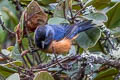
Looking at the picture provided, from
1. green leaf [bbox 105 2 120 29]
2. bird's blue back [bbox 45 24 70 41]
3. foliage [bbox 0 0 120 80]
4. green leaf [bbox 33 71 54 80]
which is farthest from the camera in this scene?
bird's blue back [bbox 45 24 70 41]

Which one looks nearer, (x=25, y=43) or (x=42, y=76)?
(x=42, y=76)

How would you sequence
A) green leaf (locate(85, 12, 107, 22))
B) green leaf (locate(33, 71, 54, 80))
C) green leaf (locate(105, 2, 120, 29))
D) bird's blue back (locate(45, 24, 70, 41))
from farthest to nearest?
bird's blue back (locate(45, 24, 70, 41))
green leaf (locate(105, 2, 120, 29))
green leaf (locate(85, 12, 107, 22))
green leaf (locate(33, 71, 54, 80))

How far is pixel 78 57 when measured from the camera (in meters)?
1.44

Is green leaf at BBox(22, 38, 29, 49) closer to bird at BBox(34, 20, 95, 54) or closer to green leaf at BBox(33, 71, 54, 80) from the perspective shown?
bird at BBox(34, 20, 95, 54)

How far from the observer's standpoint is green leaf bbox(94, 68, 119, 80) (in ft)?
5.03

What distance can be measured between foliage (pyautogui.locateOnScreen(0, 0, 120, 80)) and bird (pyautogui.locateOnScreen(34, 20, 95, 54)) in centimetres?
3

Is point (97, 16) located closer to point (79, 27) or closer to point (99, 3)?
point (99, 3)

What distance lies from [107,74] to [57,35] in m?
0.74

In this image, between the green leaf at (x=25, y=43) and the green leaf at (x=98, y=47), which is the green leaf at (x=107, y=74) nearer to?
the green leaf at (x=98, y=47)

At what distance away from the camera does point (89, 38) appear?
163 cm

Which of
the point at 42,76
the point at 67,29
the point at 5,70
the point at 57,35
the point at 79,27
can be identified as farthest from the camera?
the point at 57,35

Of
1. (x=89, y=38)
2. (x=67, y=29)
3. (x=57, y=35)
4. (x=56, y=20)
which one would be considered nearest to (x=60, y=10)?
(x=56, y=20)

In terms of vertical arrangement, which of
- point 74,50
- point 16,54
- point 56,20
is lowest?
point 74,50

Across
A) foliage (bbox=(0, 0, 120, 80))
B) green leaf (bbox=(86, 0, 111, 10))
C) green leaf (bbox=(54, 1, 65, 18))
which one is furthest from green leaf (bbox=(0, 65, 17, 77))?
green leaf (bbox=(86, 0, 111, 10))
